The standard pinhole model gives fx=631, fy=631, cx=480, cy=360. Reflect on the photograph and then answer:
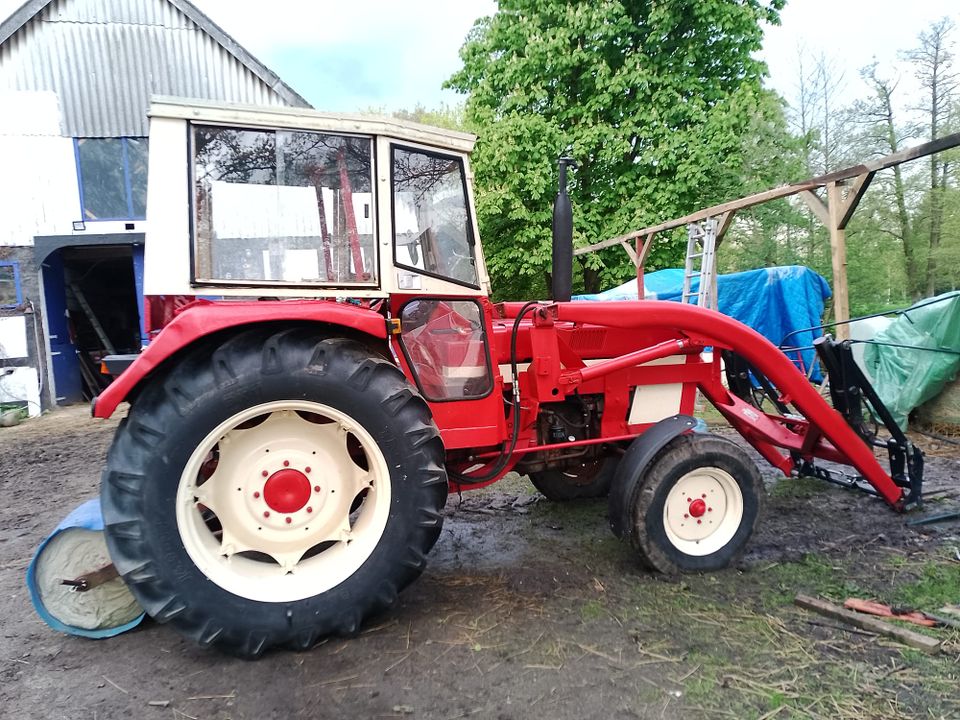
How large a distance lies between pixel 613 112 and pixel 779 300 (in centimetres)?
530

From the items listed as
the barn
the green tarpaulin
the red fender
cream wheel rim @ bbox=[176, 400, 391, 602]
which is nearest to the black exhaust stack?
the red fender

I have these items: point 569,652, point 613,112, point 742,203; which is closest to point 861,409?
point 569,652

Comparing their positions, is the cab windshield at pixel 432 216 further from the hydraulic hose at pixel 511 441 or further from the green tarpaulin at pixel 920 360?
the green tarpaulin at pixel 920 360

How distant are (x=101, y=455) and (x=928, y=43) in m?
16.6

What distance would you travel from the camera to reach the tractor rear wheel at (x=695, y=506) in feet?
10.0

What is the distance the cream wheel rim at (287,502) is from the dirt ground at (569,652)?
12.3 inches

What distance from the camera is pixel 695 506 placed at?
3150 mm

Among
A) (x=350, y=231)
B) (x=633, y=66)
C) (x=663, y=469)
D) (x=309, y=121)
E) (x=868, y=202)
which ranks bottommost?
(x=663, y=469)

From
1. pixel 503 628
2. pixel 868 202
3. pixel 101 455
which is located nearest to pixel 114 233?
pixel 101 455

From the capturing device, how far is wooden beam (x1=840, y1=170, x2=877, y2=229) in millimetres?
5320

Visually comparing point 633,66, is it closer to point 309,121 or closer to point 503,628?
point 309,121

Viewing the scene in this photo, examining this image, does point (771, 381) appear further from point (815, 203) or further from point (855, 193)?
point (815, 203)

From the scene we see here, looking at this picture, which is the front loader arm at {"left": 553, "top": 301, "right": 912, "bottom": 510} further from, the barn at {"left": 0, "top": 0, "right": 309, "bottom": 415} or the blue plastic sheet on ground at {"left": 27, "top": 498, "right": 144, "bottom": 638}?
the barn at {"left": 0, "top": 0, "right": 309, "bottom": 415}

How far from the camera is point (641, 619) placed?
2.71 meters
